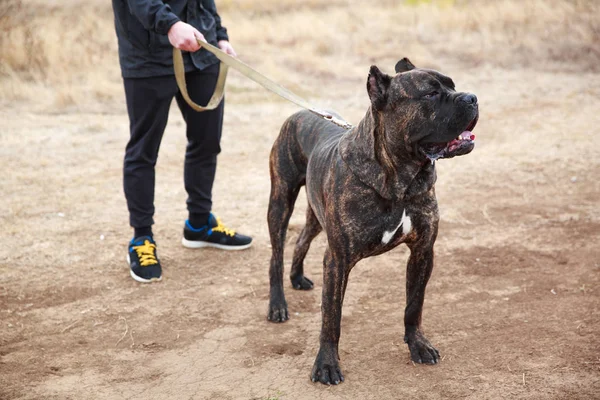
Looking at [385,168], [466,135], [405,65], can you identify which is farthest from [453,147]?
[405,65]

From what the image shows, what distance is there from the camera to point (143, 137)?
4.78 metres

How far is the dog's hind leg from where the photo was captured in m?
4.43

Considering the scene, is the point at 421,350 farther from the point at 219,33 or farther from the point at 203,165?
the point at 219,33

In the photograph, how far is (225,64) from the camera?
Answer: 4.59m

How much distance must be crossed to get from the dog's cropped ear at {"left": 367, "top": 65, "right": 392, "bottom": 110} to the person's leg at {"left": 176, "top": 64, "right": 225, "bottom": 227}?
197cm

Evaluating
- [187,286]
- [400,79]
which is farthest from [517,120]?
[400,79]

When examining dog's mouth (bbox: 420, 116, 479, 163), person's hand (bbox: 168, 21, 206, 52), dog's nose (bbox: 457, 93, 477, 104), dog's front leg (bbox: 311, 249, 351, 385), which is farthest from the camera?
person's hand (bbox: 168, 21, 206, 52)

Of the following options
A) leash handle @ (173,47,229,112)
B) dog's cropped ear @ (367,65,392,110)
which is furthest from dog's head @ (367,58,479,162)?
leash handle @ (173,47,229,112)

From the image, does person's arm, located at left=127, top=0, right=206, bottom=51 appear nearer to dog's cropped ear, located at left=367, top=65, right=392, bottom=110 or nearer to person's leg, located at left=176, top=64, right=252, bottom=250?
person's leg, located at left=176, top=64, right=252, bottom=250

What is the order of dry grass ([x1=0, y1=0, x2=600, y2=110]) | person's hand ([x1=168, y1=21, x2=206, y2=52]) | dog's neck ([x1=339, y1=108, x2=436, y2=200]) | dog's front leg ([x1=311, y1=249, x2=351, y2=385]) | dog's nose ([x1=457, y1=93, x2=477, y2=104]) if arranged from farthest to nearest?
dry grass ([x1=0, y1=0, x2=600, y2=110]) → person's hand ([x1=168, y1=21, x2=206, y2=52]) → dog's front leg ([x1=311, y1=249, x2=351, y2=385]) → dog's neck ([x1=339, y1=108, x2=436, y2=200]) → dog's nose ([x1=457, y1=93, x2=477, y2=104])

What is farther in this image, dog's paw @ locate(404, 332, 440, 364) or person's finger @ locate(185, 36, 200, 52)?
person's finger @ locate(185, 36, 200, 52)

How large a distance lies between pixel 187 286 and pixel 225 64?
1479mm

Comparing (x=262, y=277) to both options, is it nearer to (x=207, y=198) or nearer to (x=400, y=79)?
(x=207, y=198)

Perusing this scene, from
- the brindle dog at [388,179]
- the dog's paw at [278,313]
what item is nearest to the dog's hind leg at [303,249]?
the dog's paw at [278,313]
